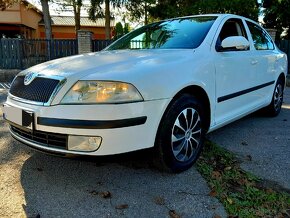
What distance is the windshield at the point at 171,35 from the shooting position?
3639 millimetres

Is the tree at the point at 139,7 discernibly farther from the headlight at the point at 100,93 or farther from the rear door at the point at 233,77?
the headlight at the point at 100,93

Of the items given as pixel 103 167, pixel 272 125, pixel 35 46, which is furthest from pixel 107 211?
pixel 35 46

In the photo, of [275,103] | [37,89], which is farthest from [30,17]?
[37,89]

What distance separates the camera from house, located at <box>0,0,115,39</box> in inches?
1029

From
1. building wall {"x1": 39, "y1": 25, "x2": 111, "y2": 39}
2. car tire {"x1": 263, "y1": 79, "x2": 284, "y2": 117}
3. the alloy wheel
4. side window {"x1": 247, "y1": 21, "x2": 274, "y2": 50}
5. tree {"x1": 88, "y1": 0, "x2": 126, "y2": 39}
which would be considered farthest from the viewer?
building wall {"x1": 39, "y1": 25, "x2": 111, "y2": 39}

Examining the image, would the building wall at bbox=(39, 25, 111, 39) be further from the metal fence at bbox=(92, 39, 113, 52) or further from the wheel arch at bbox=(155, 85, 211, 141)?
the wheel arch at bbox=(155, 85, 211, 141)

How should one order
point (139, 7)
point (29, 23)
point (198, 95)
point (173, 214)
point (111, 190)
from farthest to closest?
1. point (29, 23)
2. point (139, 7)
3. point (198, 95)
4. point (111, 190)
5. point (173, 214)

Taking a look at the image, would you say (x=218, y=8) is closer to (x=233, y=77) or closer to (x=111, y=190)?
(x=233, y=77)

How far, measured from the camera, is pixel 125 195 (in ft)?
9.18

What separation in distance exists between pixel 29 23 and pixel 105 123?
29.2 m

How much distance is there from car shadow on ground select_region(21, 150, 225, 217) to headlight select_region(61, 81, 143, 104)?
468 millimetres

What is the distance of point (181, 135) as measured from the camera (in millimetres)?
3148

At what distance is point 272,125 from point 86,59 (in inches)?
127

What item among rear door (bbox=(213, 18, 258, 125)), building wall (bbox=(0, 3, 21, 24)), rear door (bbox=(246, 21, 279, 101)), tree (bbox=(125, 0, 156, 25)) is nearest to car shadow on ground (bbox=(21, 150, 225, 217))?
rear door (bbox=(213, 18, 258, 125))
